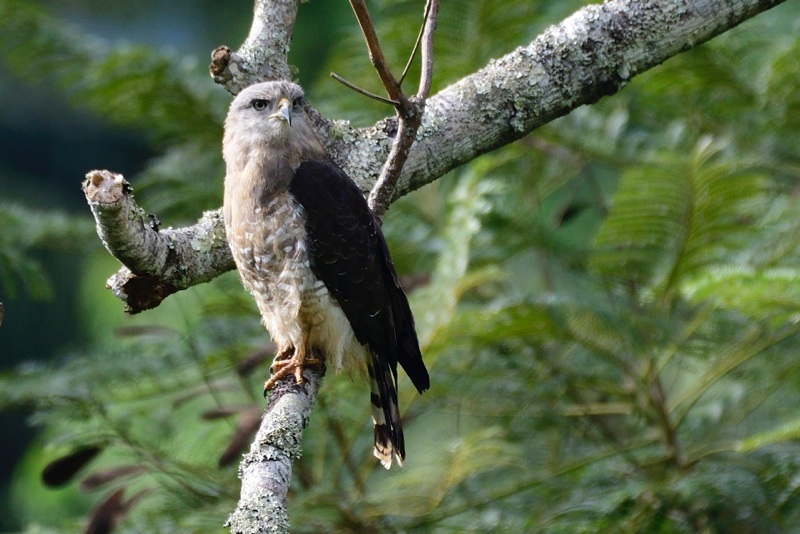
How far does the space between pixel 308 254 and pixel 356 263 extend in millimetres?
150

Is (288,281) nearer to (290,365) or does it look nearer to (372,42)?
(290,365)

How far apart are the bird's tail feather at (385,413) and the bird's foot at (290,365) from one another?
245 mm

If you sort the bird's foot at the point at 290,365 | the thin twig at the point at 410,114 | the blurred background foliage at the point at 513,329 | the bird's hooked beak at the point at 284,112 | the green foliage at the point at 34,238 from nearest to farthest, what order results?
the thin twig at the point at 410,114, the bird's foot at the point at 290,365, the bird's hooked beak at the point at 284,112, the blurred background foliage at the point at 513,329, the green foliage at the point at 34,238

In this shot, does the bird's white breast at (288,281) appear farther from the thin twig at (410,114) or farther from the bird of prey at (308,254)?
the thin twig at (410,114)

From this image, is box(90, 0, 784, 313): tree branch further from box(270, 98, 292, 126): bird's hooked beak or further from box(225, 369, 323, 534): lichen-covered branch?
box(225, 369, 323, 534): lichen-covered branch

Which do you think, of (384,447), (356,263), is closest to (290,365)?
(356,263)

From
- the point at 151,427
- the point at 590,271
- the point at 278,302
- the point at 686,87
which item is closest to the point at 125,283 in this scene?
the point at 278,302

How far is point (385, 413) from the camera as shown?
3.21 m

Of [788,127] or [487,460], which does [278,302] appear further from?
[788,127]

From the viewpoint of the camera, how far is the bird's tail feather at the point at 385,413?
316 cm

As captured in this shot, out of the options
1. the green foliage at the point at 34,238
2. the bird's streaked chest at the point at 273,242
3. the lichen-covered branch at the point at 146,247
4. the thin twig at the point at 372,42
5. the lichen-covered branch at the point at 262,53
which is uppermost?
the green foliage at the point at 34,238

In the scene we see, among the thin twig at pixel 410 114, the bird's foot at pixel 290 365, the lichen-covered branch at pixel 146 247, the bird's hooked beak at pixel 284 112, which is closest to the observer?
the lichen-covered branch at pixel 146 247

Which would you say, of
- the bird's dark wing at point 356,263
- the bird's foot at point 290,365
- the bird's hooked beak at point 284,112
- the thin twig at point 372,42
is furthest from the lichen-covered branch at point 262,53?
the bird's foot at point 290,365

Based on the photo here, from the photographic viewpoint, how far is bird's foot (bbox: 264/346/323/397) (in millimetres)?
2869
